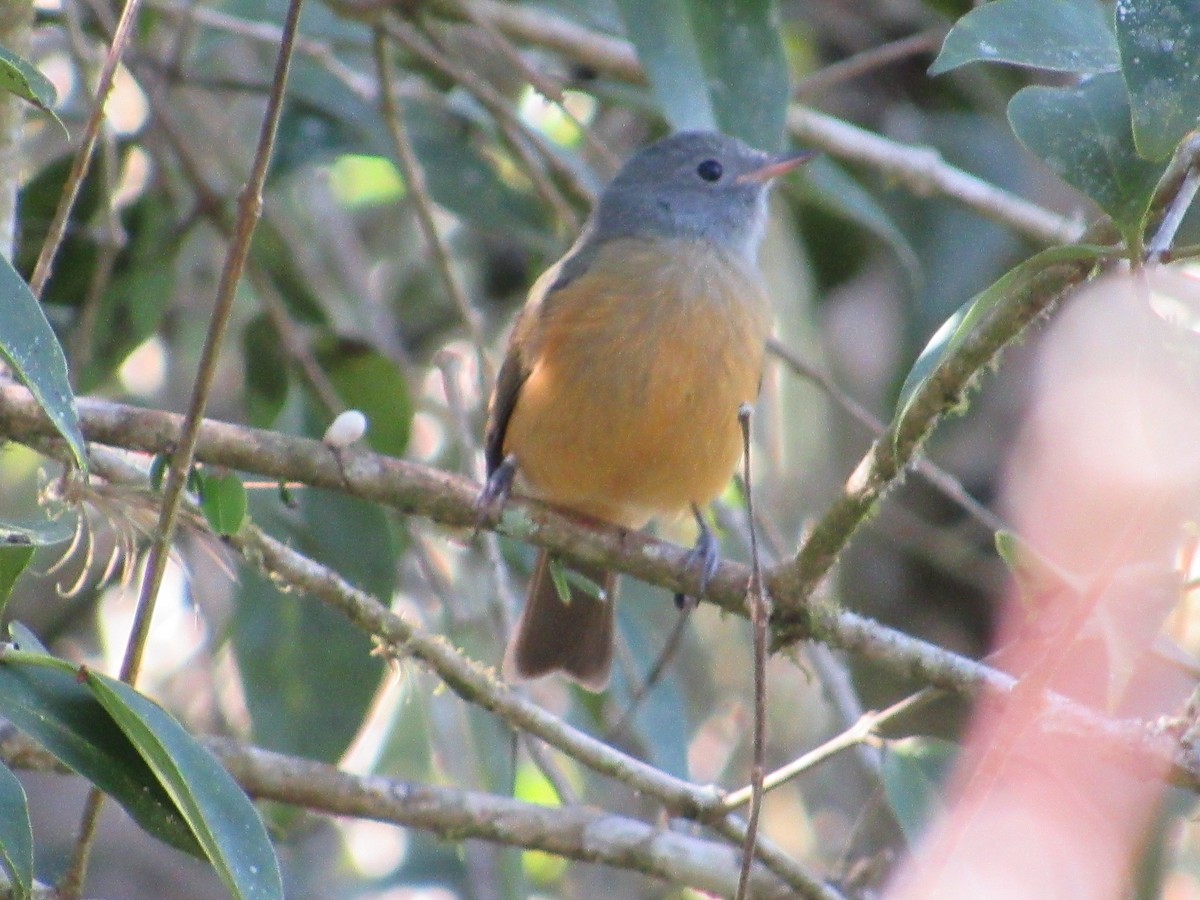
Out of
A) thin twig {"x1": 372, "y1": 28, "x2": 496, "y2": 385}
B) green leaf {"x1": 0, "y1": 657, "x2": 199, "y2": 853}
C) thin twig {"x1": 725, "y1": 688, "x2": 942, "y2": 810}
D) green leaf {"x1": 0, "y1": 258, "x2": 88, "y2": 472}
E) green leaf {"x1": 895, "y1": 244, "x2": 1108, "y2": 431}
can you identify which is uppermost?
thin twig {"x1": 372, "y1": 28, "x2": 496, "y2": 385}

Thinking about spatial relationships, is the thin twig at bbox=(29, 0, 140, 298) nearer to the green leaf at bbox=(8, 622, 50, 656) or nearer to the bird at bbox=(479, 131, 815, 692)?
the green leaf at bbox=(8, 622, 50, 656)

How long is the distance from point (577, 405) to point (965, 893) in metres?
1.78

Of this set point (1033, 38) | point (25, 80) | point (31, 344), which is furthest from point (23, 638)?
point (1033, 38)

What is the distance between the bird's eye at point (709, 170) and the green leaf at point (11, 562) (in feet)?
12.1

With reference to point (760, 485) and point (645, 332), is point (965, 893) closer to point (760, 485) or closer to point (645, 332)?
point (645, 332)

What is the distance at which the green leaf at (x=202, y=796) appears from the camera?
199 centimetres

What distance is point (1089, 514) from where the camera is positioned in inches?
207

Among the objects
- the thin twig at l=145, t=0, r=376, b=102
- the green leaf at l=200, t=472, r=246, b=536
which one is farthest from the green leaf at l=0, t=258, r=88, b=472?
the thin twig at l=145, t=0, r=376, b=102

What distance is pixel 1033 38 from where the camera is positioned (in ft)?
7.67

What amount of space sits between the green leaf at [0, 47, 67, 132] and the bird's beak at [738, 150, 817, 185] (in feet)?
10.1

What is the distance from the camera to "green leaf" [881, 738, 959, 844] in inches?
119

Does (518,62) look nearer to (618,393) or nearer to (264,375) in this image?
(618,393)

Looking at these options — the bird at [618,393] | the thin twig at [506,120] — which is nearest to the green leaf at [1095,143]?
the bird at [618,393]

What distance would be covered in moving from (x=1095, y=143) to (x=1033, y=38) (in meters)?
0.23
